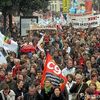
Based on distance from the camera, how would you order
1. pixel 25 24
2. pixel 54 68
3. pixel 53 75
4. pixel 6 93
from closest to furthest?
pixel 6 93 → pixel 53 75 → pixel 54 68 → pixel 25 24

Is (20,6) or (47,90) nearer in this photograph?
(47,90)

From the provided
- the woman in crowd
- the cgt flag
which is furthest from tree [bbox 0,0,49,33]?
the woman in crowd

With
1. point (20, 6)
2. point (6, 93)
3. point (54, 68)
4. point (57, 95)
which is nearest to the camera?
point (57, 95)

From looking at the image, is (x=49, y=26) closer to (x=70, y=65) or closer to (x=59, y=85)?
(x=70, y=65)

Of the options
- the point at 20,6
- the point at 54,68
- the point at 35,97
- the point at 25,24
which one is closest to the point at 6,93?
the point at 35,97

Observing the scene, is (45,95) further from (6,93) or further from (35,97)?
(6,93)

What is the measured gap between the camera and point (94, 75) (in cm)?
1397

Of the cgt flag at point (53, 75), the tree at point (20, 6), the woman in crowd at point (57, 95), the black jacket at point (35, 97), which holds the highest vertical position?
the cgt flag at point (53, 75)

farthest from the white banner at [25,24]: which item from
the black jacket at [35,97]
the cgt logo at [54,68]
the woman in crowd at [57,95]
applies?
the woman in crowd at [57,95]

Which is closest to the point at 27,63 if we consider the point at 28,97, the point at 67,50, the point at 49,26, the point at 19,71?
the point at 19,71

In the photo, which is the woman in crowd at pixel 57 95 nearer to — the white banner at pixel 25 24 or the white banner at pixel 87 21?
the white banner at pixel 25 24

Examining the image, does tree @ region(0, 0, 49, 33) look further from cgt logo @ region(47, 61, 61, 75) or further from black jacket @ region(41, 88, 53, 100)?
black jacket @ region(41, 88, 53, 100)

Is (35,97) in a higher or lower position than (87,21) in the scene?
higher

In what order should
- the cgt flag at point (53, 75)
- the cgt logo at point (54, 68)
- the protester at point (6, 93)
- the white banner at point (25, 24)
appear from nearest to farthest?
the protester at point (6, 93) < the cgt flag at point (53, 75) < the cgt logo at point (54, 68) < the white banner at point (25, 24)
